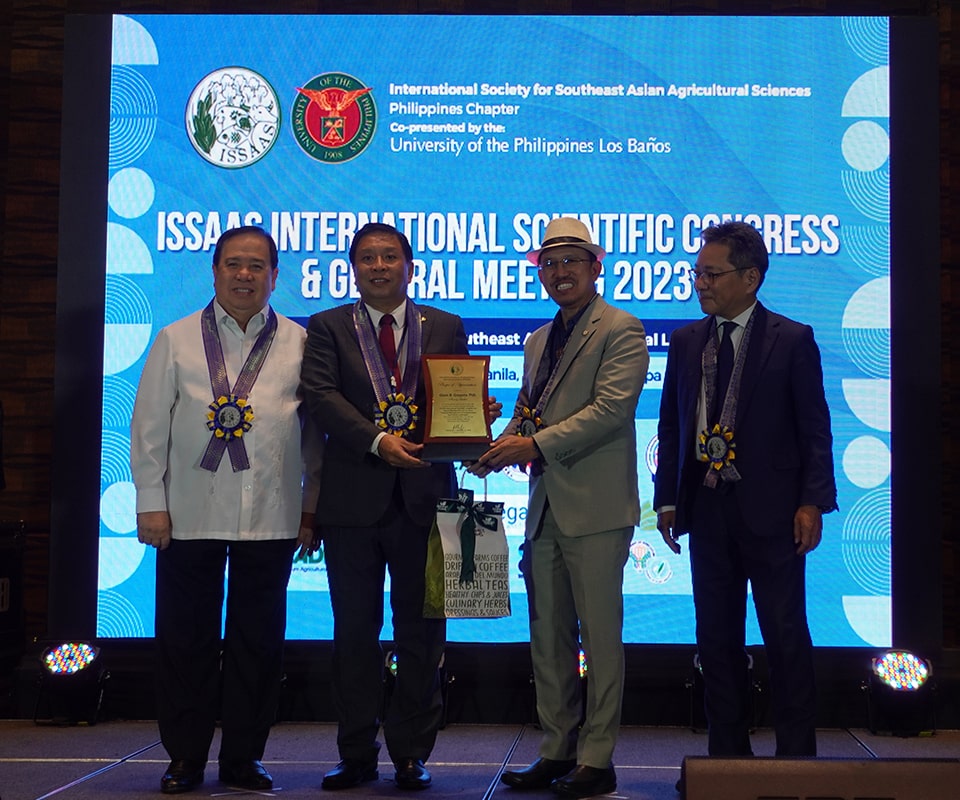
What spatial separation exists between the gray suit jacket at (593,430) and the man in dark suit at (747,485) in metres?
0.18

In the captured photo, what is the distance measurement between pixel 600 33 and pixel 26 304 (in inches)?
102

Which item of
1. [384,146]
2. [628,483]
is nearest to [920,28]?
[384,146]

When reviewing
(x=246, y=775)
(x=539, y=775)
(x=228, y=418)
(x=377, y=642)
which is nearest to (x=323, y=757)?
(x=246, y=775)

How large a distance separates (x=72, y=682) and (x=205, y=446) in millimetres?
1604

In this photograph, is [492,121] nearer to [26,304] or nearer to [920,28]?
[920,28]

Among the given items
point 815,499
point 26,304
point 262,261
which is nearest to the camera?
point 815,499

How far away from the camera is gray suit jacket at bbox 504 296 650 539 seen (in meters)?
3.14

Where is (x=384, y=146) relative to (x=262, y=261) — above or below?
above

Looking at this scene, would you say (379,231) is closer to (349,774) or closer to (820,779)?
(349,774)

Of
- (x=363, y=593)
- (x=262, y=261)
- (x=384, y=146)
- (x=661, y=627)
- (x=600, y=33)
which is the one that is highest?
(x=600, y=33)

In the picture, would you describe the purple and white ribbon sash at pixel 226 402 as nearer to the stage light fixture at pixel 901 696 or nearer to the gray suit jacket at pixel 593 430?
the gray suit jacket at pixel 593 430

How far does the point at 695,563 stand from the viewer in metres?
3.21

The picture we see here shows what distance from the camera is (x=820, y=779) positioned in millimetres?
2062

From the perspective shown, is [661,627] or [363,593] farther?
[661,627]
